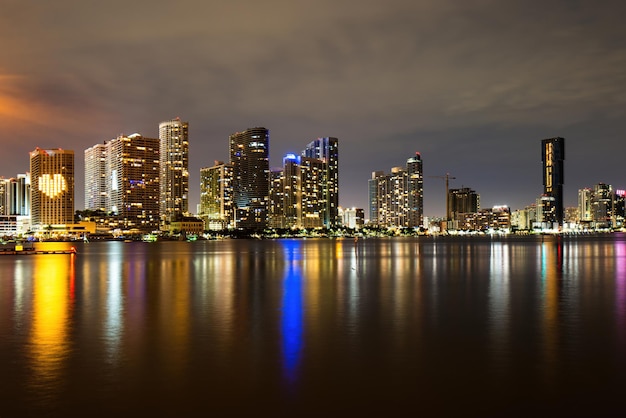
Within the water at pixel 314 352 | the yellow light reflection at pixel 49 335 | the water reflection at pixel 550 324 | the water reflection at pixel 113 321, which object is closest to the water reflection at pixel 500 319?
the water at pixel 314 352

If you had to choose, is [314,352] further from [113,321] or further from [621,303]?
[621,303]

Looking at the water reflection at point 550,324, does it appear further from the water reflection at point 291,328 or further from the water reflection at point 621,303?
the water reflection at point 291,328

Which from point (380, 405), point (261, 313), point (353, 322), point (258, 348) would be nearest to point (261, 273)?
point (261, 313)

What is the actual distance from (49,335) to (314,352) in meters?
12.0

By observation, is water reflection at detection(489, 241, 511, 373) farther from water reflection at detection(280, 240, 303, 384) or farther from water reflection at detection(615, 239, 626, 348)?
water reflection at detection(280, 240, 303, 384)

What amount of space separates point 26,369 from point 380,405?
38.3ft

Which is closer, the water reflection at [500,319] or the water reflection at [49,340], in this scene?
the water reflection at [49,340]

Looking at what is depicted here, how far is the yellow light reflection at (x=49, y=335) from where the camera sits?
56.6ft

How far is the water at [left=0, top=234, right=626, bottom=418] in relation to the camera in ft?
48.6

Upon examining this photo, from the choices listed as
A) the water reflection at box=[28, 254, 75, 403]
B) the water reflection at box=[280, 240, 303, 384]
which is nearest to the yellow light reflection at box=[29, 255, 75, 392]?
the water reflection at box=[28, 254, 75, 403]

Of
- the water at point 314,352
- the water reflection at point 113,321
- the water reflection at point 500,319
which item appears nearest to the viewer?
the water at point 314,352

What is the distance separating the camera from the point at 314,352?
20625 millimetres

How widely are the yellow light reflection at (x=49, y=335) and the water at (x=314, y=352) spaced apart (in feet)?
0.29

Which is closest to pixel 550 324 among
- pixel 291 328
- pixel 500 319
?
pixel 500 319
